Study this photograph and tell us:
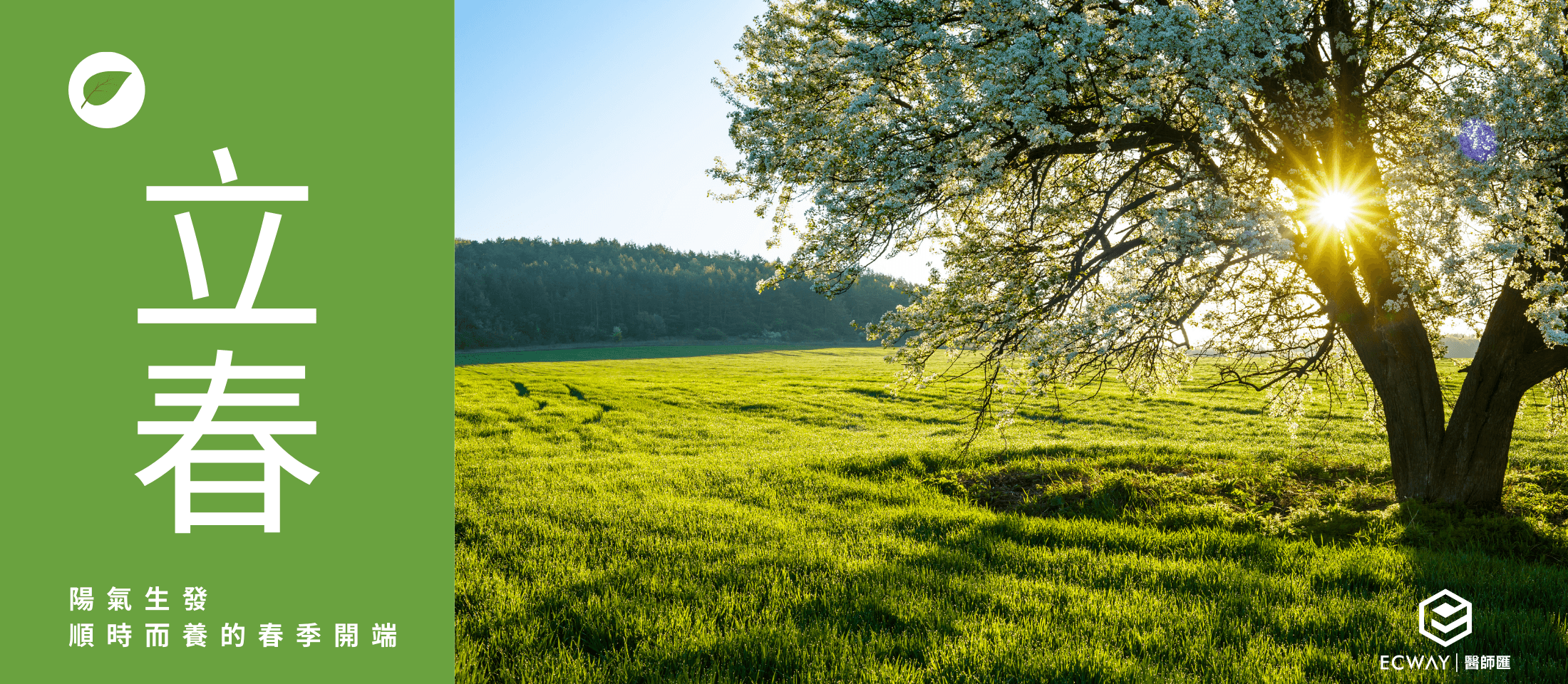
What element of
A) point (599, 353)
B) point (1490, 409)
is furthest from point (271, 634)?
point (599, 353)

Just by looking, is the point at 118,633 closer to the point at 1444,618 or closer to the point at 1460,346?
the point at 1444,618

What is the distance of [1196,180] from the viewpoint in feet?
28.3

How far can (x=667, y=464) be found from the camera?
46.8ft

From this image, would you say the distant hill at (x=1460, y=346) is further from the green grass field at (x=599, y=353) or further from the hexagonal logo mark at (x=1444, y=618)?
the green grass field at (x=599, y=353)

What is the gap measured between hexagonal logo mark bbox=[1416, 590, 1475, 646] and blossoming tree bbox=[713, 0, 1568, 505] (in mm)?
2608

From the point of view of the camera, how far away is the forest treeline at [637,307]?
144875 millimetres

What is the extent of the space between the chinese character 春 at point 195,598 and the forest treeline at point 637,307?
4889 inches

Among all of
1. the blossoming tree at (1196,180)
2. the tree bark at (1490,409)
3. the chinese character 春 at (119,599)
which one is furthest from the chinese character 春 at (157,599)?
the tree bark at (1490,409)

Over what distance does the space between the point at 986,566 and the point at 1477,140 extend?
6235 mm

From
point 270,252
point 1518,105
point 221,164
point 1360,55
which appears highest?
point 1360,55

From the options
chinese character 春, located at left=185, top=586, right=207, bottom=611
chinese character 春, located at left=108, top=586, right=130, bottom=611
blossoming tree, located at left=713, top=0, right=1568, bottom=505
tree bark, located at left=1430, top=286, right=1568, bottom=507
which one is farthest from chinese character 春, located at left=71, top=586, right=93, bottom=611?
tree bark, located at left=1430, top=286, right=1568, bottom=507

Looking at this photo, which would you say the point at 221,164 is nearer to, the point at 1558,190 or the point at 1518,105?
the point at 1518,105

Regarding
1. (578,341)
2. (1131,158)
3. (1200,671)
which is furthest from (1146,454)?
(578,341)

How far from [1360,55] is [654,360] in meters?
72.2
